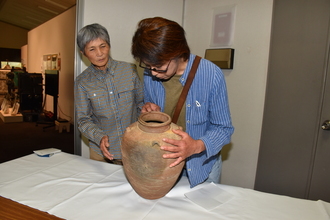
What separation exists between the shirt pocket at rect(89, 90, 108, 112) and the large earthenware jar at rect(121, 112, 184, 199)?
27.2 inches

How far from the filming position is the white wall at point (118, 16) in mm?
2383

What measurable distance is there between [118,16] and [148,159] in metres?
2.03

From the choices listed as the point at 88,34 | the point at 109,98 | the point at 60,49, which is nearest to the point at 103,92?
the point at 109,98

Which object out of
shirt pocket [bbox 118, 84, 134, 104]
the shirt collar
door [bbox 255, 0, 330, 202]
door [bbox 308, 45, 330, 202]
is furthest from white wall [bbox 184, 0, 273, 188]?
the shirt collar

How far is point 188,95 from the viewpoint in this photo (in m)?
1.39

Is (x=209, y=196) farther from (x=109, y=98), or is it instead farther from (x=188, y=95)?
(x=109, y=98)

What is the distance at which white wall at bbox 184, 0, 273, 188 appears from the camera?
2.61m

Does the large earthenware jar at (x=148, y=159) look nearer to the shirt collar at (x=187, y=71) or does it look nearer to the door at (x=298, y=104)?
the shirt collar at (x=187, y=71)

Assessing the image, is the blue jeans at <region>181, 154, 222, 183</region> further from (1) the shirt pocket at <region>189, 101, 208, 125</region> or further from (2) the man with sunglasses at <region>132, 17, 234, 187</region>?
(1) the shirt pocket at <region>189, 101, 208, 125</region>

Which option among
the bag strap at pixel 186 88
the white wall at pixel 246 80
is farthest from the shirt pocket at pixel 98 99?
the white wall at pixel 246 80

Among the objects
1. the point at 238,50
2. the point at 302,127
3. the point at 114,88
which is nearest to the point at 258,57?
the point at 238,50

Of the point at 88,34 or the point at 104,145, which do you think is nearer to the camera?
the point at 104,145

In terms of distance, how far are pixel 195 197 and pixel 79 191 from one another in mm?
648

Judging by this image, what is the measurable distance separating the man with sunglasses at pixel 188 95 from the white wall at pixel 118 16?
4.12 ft
